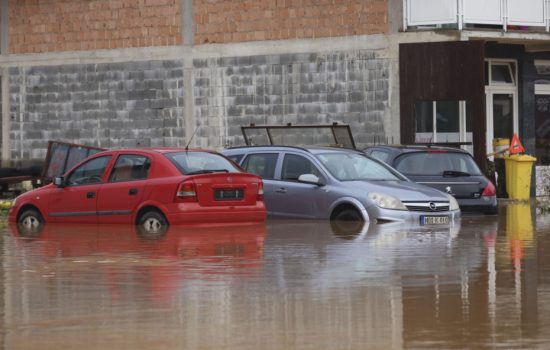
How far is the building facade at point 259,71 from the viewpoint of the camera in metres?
33.0

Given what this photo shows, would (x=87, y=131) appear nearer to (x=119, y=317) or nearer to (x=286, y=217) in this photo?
(x=286, y=217)

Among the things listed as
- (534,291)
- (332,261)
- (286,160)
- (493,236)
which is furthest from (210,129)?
(534,291)

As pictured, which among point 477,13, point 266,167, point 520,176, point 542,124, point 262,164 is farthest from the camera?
point 542,124

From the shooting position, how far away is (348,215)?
2030 cm

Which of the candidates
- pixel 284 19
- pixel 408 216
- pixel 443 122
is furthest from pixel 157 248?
pixel 284 19

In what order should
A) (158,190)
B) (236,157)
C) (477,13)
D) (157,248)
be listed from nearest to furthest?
(157,248) → (158,190) → (236,157) → (477,13)

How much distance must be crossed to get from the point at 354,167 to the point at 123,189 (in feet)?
12.3

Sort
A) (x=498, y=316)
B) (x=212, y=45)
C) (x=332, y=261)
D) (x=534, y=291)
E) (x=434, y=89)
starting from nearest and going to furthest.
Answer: (x=498, y=316) < (x=534, y=291) < (x=332, y=261) < (x=434, y=89) < (x=212, y=45)

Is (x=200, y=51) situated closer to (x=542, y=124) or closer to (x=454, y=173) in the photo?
(x=542, y=124)

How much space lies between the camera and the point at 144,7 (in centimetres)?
3612

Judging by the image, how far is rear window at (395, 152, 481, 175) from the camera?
2384 centimetres

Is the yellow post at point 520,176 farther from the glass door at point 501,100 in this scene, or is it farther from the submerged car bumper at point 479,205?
the submerged car bumper at point 479,205

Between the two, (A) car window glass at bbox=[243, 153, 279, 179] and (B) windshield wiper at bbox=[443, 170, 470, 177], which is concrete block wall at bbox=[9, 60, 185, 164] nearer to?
(B) windshield wiper at bbox=[443, 170, 470, 177]

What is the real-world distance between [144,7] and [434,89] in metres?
8.30
